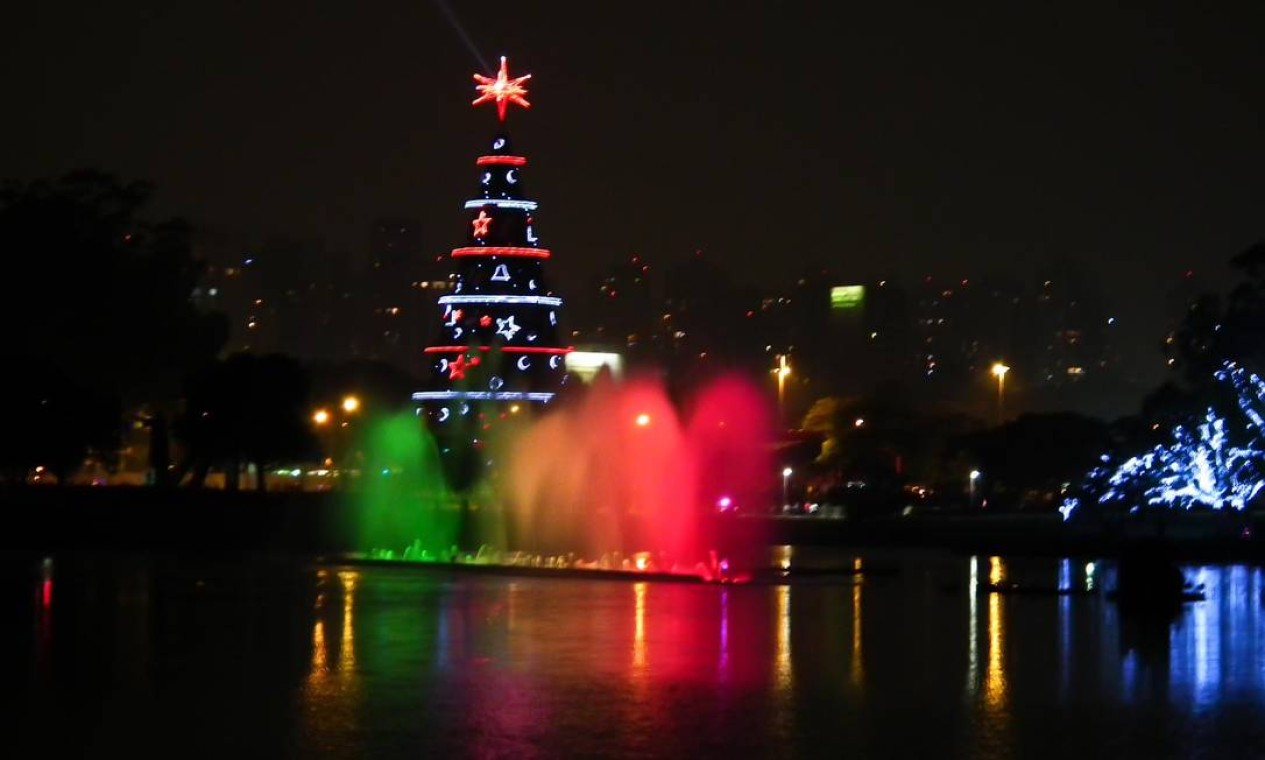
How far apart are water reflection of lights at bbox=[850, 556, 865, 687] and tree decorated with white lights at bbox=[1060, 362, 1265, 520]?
18.5 meters

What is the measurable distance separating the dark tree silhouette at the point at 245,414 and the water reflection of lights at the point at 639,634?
35.8 meters

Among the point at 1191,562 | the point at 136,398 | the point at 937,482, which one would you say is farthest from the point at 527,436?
the point at 937,482

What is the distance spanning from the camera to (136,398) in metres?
77.2

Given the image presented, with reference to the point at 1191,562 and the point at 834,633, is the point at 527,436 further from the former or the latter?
the point at 834,633

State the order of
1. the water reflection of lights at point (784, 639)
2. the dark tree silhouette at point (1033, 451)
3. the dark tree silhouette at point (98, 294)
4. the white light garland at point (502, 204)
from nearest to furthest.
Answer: the water reflection of lights at point (784, 639) < the dark tree silhouette at point (98, 294) < the dark tree silhouette at point (1033, 451) < the white light garland at point (502, 204)

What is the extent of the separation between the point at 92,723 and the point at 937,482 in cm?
8427

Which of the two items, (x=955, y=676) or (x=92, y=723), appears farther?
(x=955, y=676)

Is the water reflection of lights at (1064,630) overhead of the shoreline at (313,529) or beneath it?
beneath

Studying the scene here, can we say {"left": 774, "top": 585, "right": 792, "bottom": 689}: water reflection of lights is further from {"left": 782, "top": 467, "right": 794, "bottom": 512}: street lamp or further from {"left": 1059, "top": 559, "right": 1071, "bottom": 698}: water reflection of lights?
{"left": 782, "top": 467, "right": 794, "bottom": 512}: street lamp

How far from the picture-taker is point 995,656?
23344 millimetres

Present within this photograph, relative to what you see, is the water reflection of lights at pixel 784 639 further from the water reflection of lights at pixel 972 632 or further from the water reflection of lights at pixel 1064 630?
the water reflection of lights at pixel 1064 630

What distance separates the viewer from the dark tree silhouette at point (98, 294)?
74.7m

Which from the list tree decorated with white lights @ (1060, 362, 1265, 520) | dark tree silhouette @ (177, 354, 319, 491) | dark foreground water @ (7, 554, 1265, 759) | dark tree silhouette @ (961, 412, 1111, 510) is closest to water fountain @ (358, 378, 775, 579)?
dark tree silhouette @ (177, 354, 319, 491)

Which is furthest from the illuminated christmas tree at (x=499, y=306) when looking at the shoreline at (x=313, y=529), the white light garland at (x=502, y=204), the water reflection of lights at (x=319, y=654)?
the water reflection of lights at (x=319, y=654)
